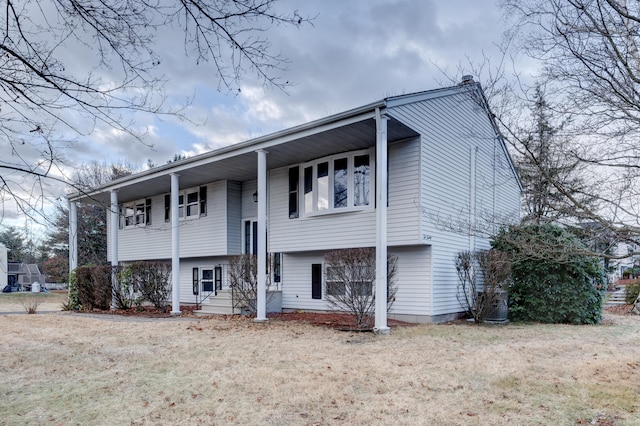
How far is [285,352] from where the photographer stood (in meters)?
7.38

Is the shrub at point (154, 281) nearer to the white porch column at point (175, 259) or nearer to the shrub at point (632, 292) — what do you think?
the white porch column at point (175, 259)

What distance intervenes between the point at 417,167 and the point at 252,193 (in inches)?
260

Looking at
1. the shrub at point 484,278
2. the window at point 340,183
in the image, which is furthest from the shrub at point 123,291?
the shrub at point 484,278

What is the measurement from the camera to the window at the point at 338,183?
11727 millimetres

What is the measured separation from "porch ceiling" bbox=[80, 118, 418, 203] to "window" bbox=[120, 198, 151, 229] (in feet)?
3.94

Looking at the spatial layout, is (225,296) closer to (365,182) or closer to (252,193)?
(252,193)

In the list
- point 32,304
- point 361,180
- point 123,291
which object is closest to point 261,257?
point 361,180

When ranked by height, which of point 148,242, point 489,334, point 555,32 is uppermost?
point 555,32

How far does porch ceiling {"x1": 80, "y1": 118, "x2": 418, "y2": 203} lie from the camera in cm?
1073

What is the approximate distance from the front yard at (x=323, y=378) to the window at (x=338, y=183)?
378 centimetres

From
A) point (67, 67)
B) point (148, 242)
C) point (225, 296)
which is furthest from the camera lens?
point (148, 242)

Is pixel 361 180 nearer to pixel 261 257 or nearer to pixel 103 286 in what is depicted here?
pixel 261 257

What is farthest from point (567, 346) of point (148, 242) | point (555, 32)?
point (148, 242)

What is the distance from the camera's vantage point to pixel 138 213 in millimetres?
19734
